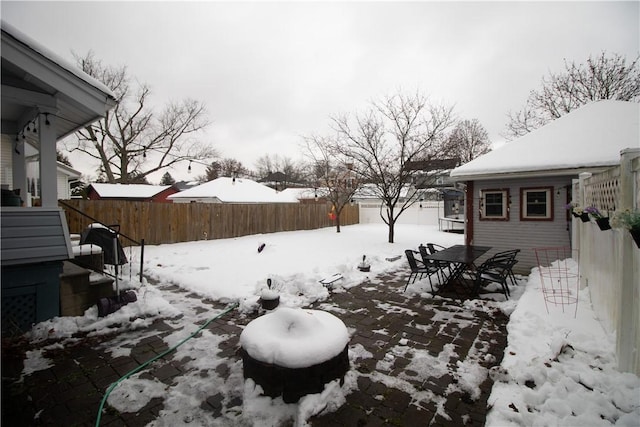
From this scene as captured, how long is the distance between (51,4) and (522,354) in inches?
349

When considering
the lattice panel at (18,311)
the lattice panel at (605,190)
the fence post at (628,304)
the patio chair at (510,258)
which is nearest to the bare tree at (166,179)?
the lattice panel at (18,311)

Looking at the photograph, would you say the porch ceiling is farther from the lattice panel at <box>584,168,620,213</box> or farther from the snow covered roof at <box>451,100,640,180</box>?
the snow covered roof at <box>451,100,640,180</box>

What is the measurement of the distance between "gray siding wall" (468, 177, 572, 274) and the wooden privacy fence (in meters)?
11.3

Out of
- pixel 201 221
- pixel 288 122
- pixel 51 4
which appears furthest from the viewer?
pixel 288 122

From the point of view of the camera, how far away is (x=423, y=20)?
7078mm

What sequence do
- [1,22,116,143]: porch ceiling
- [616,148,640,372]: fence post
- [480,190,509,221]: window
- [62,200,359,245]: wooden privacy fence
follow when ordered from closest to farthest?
[616,148,640,372]: fence post → [1,22,116,143]: porch ceiling → [480,190,509,221]: window → [62,200,359,245]: wooden privacy fence

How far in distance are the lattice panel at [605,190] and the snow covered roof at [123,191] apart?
33.8 m

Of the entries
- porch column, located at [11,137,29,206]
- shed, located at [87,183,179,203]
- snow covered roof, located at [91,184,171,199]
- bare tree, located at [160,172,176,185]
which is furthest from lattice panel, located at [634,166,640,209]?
bare tree, located at [160,172,176,185]

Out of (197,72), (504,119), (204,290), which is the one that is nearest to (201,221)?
(197,72)

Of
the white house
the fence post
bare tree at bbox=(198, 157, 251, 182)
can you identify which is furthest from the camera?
bare tree at bbox=(198, 157, 251, 182)

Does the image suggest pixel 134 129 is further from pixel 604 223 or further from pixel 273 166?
pixel 273 166

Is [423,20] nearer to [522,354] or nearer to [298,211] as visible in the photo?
[522,354]

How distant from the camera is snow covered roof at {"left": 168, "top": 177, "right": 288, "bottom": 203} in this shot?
20.4m

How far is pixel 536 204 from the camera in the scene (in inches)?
314
